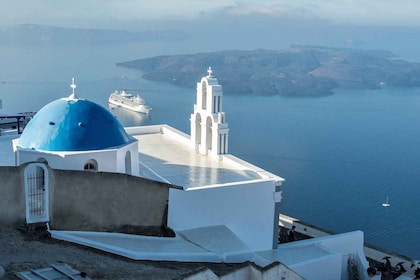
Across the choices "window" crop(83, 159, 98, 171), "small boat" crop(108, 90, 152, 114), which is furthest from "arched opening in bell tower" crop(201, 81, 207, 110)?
"small boat" crop(108, 90, 152, 114)

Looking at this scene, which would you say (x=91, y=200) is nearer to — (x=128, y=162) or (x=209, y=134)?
(x=128, y=162)

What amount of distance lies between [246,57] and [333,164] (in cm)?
5706

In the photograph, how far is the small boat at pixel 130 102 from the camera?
3671cm

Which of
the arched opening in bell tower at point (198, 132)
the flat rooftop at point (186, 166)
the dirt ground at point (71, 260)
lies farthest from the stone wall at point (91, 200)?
the arched opening in bell tower at point (198, 132)

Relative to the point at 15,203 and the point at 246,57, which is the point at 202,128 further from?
the point at 246,57

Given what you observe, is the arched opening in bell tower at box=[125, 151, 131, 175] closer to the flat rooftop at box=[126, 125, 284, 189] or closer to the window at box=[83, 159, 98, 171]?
the flat rooftop at box=[126, 125, 284, 189]

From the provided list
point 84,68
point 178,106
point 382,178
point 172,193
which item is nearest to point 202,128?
point 172,193

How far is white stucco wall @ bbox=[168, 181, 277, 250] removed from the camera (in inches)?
322

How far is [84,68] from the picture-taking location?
224 feet

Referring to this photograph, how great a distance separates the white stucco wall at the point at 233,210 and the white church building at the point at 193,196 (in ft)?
0.05

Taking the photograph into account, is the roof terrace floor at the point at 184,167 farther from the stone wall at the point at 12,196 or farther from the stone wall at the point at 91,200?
the stone wall at the point at 12,196

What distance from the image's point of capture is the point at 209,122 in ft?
34.3

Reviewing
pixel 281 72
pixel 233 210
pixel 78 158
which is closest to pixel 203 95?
pixel 233 210

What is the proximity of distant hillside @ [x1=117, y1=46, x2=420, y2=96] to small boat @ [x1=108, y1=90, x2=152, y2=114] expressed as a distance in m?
13.4
